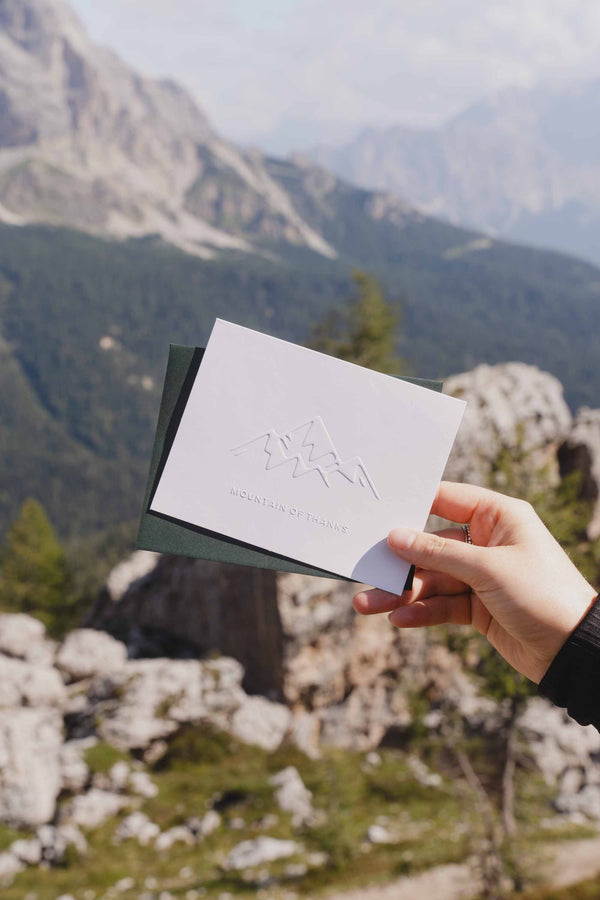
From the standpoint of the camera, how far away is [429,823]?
19219mm

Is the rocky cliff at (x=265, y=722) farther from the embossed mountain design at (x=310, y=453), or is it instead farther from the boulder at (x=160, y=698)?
the embossed mountain design at (x=310, y=453)

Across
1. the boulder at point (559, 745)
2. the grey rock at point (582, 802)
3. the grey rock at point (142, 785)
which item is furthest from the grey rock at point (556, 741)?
the grey rock at point (142, 785)


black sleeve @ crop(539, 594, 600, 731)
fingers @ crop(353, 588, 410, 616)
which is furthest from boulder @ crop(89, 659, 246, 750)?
black sleeve @ crop(539, 594, 600, 731)

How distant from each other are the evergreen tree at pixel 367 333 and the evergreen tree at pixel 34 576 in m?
28.9

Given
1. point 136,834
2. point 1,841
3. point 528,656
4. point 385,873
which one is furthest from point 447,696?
point 528,656

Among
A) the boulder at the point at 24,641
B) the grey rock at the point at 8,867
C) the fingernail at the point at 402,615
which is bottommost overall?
the boulder at the point at 24,641

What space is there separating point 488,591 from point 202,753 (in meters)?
25.2

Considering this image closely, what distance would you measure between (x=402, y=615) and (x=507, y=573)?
104 centimetres

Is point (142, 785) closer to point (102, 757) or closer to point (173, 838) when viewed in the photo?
point (102, 757)

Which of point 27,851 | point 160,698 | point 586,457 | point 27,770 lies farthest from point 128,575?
point 586,457

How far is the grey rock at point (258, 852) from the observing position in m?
17.2

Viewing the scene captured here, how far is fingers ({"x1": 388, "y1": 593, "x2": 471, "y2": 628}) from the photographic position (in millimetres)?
4660

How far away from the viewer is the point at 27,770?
21.0 m

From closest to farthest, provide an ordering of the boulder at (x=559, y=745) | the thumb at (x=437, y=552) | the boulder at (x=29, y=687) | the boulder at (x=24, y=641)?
the thumb at (x=437, y=552) < the boulder at (x=559, y=745) < the boulder at (x=29, y=687) < the boulder at (x=24, y=641)
